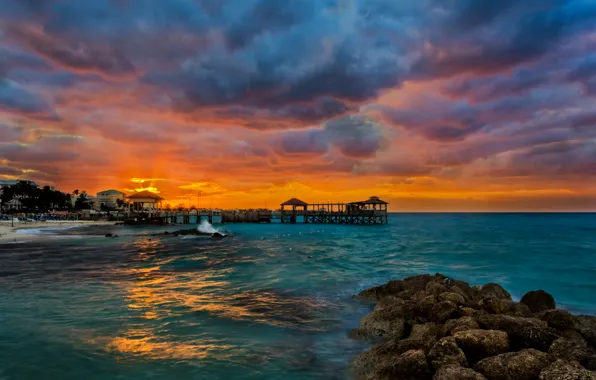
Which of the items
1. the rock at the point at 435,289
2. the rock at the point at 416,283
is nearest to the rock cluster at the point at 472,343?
the rock at the point at 435,289

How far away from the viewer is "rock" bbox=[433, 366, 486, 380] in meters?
5.49

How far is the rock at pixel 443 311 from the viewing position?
8.72m

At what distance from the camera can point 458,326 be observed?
752 centimetres

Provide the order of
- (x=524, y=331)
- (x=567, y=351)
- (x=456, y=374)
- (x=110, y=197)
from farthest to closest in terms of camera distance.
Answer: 1. (x=110, y=197)
2. (x=524, y=331)
3. (x=567, y=351)
4. (x=456, y=374)

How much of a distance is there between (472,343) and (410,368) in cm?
132

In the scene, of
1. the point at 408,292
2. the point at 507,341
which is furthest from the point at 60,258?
the point at 507,341

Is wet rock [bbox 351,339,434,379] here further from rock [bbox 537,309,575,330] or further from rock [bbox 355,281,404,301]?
rock [bbox 355,281,404,301]

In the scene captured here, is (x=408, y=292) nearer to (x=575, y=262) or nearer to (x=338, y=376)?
(x=338, y=376)

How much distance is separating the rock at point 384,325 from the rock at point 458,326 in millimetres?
1557

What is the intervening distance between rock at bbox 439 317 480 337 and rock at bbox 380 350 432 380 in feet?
4.48

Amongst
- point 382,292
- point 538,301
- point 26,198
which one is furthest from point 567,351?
point 26,198

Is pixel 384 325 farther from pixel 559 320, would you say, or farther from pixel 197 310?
pixel 197 310

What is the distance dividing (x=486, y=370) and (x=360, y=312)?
6.40 m

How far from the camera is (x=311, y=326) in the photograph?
10.4m
